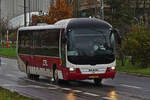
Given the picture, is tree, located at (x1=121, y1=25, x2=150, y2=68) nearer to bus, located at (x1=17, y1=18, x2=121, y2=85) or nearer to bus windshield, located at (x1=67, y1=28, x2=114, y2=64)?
bus, located at (x1=17, y1=18, x2=121, y2=85)

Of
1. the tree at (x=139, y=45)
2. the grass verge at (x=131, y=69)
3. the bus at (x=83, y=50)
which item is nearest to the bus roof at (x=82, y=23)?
the bus at (x=83, y=50)

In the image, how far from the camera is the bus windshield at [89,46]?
2188 centimetres

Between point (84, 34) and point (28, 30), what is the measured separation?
21.9ft

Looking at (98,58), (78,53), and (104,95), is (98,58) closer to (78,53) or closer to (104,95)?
(78,53)

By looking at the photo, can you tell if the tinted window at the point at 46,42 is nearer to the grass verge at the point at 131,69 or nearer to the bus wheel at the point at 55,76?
the bus wheel at the point at 55,76

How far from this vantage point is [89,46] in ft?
72.4

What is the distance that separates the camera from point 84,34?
22.2 meters

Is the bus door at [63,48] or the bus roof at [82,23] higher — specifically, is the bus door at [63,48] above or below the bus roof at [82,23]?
below

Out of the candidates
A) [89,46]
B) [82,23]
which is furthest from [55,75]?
[82,23]

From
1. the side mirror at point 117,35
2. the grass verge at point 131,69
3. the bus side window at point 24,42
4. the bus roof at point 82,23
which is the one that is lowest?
the grass verge at point 131,69

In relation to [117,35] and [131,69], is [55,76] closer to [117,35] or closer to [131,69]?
[117,35]

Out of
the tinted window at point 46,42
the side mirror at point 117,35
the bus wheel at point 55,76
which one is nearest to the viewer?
the side mirror at point 117,35

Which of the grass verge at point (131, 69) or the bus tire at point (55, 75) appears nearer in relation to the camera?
the bus tire at point (55, 75)

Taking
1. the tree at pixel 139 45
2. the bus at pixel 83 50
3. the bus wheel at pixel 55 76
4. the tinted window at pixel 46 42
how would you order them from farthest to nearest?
the tree at pixel 139 45 < the tinted window at pixel 46 42 < the bus wheel at pixel 55 76 < the bus at pixel 83 50
